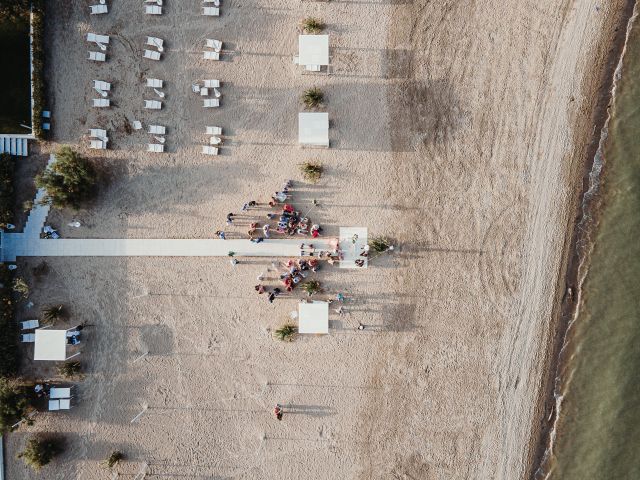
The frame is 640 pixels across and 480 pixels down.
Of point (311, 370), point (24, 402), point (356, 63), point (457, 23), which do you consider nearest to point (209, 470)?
point (311, 370)

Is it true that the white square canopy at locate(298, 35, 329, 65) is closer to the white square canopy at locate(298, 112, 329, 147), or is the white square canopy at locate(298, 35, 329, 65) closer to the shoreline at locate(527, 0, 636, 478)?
the white square canopy at locate(298, 112, 329, 147)

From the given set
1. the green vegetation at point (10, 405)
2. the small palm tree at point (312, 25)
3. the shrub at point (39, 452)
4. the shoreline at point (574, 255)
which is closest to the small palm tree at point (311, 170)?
the small palm tree at point (312, 25)

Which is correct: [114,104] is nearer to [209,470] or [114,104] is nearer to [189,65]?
[189,65]

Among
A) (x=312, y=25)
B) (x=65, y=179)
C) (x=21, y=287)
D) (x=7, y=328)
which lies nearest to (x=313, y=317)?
(x=65, y=179)

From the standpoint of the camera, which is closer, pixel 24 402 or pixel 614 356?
pixel 24 402

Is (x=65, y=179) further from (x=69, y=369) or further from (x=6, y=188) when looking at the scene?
(x=69, y=369)

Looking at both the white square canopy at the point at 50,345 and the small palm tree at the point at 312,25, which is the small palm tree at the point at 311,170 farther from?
the white square canopy at the point at 50,345

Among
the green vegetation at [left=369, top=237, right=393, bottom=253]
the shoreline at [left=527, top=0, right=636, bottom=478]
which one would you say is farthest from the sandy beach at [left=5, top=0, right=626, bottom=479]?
the green vegetation at [left=369, top=237, right=393, bottom=253]

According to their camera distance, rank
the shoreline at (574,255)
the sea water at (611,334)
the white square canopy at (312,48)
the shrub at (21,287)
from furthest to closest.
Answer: the shoreline at (574,255), the sea water at (611,334), the white square canopy at (312,48), the shrub at (21,287)
